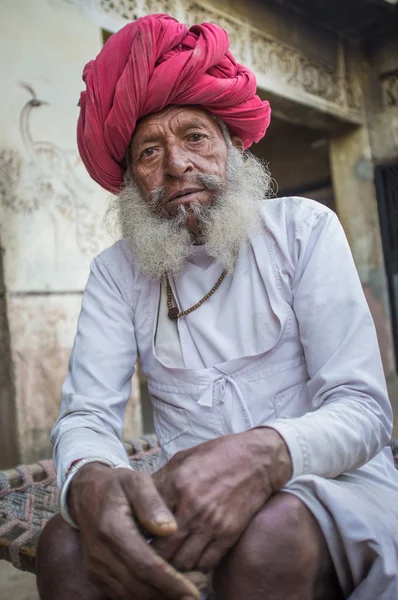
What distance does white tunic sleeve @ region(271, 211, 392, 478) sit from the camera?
125 centimetres

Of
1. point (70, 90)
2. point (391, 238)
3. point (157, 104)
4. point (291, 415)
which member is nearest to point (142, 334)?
point (291, 415)

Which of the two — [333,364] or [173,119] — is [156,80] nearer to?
[173,119]

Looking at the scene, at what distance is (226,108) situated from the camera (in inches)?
74.7

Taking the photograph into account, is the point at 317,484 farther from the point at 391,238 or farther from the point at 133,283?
the point at 391,238

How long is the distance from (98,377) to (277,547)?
76 cm

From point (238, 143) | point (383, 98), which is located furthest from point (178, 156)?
point (383, 98)

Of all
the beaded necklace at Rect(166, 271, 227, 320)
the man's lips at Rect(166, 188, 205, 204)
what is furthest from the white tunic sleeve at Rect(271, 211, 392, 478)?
the man's lips at Rect(166, 188, 205, 204)

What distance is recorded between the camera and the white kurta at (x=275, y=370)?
1.22 meters

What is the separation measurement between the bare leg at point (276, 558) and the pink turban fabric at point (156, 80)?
1.24 metres

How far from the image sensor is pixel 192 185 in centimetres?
180

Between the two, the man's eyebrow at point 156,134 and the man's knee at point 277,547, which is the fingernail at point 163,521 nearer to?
the man's knee at point 277,547

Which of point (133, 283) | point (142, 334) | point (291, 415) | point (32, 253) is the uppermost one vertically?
point (32, 253)

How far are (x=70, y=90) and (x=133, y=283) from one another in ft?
7.00

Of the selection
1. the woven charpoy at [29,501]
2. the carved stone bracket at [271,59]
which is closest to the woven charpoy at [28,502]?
the woven charpoy at [29,501]
